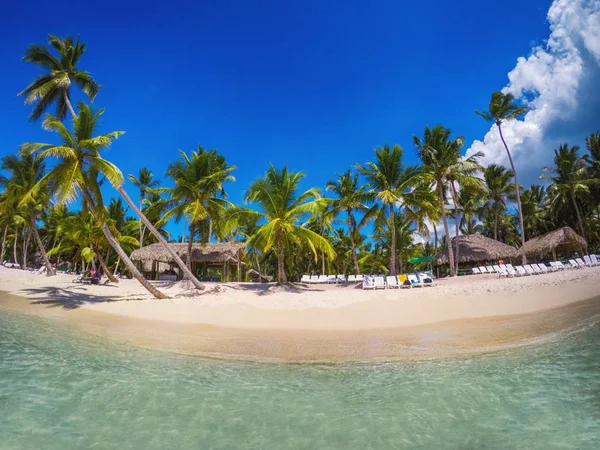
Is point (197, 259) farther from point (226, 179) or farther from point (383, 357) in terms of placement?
point (383, 357)

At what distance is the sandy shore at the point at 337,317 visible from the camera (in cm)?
733

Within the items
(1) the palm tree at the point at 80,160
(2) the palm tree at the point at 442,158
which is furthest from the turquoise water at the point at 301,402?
(2) the palm tree at the point at 442,158

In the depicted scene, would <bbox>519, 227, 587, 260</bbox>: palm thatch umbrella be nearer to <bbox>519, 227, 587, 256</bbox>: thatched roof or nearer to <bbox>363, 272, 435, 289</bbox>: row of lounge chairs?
<bbox>519, 227, 587, 256</bbox>: thatched roof

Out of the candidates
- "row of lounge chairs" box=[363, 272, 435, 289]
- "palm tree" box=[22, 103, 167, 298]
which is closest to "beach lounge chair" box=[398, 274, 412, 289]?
"row of lounge chairs" box=[363, 272, 435, 289]

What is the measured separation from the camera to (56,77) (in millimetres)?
16047

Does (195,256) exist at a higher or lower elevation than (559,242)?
lower

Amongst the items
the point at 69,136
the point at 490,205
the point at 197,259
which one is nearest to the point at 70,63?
the point at 69,136

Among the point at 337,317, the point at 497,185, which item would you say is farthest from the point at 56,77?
the point at 497,185

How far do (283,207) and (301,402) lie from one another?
12037 millimetres

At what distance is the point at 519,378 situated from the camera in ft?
15.9

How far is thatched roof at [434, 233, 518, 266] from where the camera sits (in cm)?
2450

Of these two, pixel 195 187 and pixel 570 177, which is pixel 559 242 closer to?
pixel 570 177

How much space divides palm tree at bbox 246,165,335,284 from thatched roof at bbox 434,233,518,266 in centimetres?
1407

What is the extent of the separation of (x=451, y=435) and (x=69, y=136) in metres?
15.1
